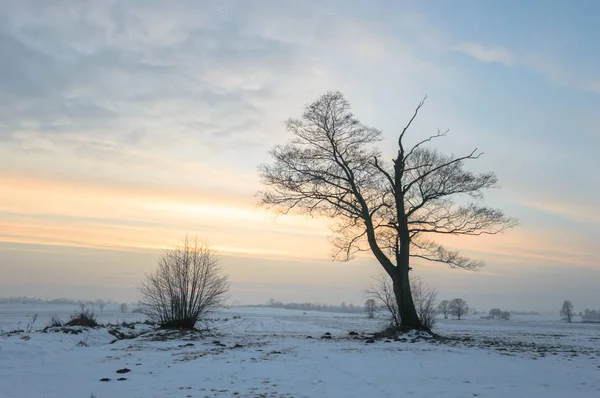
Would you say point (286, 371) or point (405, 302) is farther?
point (405, 302)

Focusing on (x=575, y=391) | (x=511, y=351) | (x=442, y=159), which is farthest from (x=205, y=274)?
(x=575, y=391)

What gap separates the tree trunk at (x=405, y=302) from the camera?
20.5 meters

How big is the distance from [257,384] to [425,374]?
417 centimetres

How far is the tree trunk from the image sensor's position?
67.4ft

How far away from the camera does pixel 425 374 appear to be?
1056cm

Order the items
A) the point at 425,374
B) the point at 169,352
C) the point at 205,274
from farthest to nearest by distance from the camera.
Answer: the point at 205,274
the point at 169,352
the point at 425,374

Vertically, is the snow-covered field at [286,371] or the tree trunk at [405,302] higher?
the tree trunk at [405,302]

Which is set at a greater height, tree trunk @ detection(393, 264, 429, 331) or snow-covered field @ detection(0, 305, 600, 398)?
tree trunk @ detection(393, 264, 429, 331)

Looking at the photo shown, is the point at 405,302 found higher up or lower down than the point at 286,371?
higher up

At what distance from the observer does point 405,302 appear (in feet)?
68.2

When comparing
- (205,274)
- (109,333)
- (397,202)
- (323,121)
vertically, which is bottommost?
(109,333)

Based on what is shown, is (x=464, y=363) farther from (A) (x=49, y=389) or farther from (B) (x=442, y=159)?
(B) (x=442, y=159)

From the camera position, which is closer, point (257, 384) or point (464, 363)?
point (257, 384)

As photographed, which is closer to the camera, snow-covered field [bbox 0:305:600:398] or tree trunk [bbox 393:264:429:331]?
snow-covered field [bbox 0:305:600:398]
